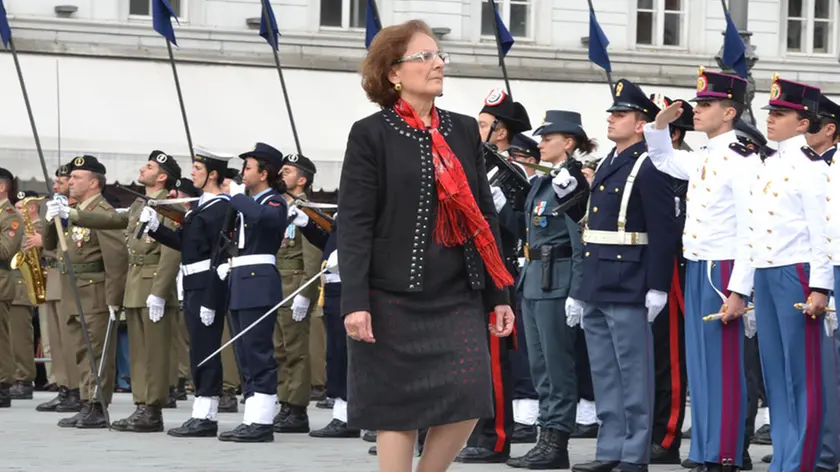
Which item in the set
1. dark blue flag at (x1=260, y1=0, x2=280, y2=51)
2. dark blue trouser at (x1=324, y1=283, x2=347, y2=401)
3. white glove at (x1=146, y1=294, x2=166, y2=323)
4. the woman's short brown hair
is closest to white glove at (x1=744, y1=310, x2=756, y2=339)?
the woman's short brown hair

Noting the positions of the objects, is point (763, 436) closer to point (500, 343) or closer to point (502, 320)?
point (500, 343)

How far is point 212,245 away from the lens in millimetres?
12320

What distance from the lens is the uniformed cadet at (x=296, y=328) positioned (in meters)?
13.0

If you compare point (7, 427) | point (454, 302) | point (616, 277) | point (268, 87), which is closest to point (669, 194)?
point (616, 277)

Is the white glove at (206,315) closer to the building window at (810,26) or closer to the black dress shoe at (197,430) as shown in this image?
the black dress shoe at (197,430)

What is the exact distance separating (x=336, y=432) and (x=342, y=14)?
51.2 ft

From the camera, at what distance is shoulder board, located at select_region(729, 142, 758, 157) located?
8.95 m

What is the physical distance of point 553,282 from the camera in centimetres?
1007

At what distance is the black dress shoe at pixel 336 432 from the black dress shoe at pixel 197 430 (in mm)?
670

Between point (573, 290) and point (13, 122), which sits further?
point (13, 122)

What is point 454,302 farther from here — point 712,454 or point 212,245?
point 212,245

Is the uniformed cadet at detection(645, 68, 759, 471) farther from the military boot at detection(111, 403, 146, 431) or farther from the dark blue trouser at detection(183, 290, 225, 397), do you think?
the military boot at detection(111, 403, 146, 431)

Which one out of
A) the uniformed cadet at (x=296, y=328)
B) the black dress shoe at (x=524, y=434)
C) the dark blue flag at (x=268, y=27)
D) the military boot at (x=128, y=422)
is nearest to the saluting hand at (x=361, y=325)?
the black dress shoe at (x=524, y=434)

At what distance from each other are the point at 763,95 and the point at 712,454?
19921 mm
